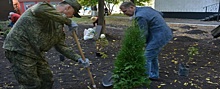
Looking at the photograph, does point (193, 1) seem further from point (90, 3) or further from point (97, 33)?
point (97, 33)

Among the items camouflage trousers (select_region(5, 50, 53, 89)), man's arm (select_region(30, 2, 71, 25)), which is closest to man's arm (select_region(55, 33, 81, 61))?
camouflage trousers (select_region(5, 50, 53, 89))

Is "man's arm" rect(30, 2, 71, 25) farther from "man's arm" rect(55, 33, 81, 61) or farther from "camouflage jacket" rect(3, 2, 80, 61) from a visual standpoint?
"man's arm" rect(55, 33, 81, 61)

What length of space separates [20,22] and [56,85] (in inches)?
63.4

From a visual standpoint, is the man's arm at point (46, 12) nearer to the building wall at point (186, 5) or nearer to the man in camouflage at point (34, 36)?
the man in camouflage at point (34, 36)

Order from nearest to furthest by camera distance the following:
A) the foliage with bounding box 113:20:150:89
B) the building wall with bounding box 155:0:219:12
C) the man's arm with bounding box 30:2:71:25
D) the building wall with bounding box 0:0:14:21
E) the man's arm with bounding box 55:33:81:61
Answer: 1. the man's arm with bounding box 30:2:71:25
2. the foliage with bounding box 113:20:150:89
3. the man's arm with bounding box 55:33:81:61
4. the building wall with bounding box 0:0:14:21
5. the building wall with bounding box 155:0:219:12

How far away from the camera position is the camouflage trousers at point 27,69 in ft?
7.05

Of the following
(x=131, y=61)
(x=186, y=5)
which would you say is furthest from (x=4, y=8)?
(x=186, y=5)

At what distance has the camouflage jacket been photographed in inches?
76.0

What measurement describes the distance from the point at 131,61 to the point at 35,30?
1.01 meters

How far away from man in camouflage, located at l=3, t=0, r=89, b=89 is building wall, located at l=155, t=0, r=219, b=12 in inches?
605

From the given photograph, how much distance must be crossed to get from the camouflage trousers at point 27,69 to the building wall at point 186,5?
610 inches

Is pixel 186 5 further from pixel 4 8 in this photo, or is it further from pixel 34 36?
pixel 34 36

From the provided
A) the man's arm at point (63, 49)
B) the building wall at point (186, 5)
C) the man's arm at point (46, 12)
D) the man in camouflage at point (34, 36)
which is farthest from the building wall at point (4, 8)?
the man's arm at point (46, 12)

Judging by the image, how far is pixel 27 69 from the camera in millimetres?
2160
